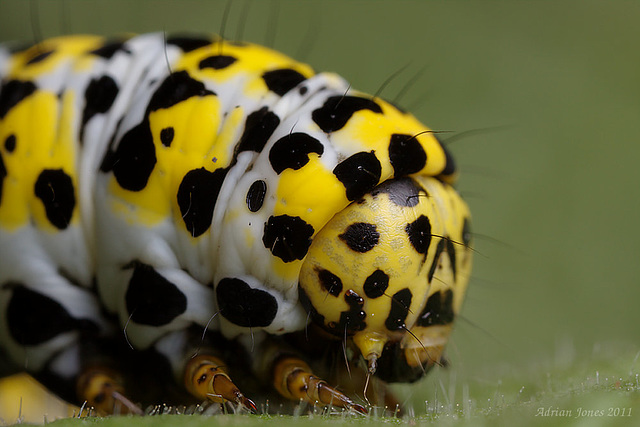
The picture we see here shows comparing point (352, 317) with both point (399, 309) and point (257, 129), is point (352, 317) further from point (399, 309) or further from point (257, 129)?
point (257, 129)

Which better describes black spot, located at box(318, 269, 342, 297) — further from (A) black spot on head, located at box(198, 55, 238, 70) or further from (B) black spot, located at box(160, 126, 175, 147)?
(A) black spot on head, located at box(198, 55, 238, 70)

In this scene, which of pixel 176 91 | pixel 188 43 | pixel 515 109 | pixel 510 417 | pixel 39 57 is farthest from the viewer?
pixel 515 109

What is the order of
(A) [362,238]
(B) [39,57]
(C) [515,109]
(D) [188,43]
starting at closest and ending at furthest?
(A) [362,238] → (D) [188,43] → (B) [39,57] → (C) [515,109]

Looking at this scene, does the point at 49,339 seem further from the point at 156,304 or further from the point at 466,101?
the point at 466,101

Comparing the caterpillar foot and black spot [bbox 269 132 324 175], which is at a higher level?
black spot [bbox 269 132 324 175]

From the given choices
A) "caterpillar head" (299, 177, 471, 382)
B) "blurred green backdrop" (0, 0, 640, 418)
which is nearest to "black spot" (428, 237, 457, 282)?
"caterpillar head" (299, 177, 471, 382)

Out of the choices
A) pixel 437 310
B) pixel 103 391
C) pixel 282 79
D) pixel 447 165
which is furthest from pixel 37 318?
pixel 447 165

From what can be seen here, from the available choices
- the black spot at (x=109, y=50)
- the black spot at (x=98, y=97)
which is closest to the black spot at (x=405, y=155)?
the black spot at (x=98, y=97)
